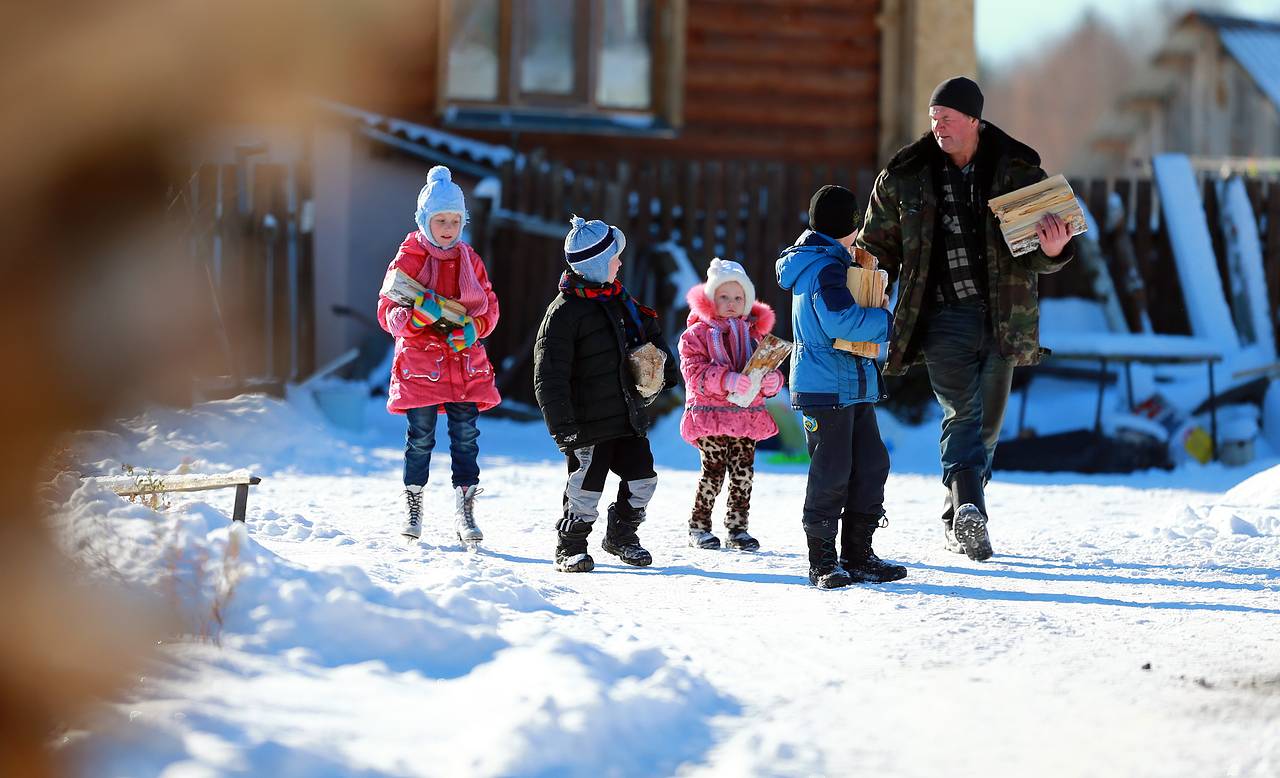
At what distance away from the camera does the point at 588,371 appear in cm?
572

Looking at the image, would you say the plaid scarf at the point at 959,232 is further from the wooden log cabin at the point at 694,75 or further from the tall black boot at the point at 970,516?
the wooden log cabin at the point at 694,75

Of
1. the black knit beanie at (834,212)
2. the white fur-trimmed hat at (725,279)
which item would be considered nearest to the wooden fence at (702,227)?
the white fur-trimmed hat at (725,279)

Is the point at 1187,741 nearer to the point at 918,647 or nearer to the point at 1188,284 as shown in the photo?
the point at 918,647

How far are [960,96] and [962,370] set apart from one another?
1026mm

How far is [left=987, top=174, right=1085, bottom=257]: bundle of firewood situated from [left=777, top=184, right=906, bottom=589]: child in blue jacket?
1.92 feet

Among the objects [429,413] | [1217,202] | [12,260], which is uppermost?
[1217,202]

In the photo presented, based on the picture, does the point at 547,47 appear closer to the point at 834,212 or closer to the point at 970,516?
the point at 834,212

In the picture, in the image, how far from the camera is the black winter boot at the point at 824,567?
524 cm

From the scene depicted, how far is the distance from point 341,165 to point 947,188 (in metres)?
7.74

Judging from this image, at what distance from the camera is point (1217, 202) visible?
1160 centimetres

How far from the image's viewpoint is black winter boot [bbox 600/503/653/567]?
5859 mm

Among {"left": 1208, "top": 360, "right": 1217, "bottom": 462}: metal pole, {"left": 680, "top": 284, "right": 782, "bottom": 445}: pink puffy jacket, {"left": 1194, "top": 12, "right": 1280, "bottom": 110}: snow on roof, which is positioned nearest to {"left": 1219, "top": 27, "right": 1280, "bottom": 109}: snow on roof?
{"left": 1194, "top": 12, "right": 1280, "bottom": 110}: snow on roof

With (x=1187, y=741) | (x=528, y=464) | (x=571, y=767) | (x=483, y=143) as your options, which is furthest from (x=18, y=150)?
(x=483, y=143)

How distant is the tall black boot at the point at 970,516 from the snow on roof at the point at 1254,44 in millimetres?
23468
